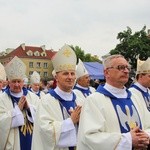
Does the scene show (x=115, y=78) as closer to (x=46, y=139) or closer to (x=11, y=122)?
(x=46, y=139)

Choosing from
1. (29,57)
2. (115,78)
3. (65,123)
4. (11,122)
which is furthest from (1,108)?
(29,57)

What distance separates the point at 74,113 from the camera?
574cm

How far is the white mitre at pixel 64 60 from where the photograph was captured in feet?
20.9

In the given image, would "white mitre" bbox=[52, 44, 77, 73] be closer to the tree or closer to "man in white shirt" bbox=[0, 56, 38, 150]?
"man in white shirt" bbox=[0, 56, 38, 150]

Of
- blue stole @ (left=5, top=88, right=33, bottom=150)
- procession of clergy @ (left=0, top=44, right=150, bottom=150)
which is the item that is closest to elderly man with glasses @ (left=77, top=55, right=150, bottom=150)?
procession of clergy @ (left=0, top=44, right=150, bottom=150)

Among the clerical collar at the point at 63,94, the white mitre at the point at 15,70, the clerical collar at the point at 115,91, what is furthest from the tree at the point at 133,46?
the clerical collar at the point at 115,91

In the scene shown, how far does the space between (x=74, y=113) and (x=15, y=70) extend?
2190 millimetres

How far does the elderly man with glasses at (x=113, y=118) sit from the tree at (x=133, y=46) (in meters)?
38.2

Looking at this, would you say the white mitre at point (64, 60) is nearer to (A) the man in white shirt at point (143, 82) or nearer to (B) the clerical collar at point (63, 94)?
(B) the clerical collar at point (63, 94)

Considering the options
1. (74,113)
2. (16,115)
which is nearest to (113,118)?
(74,113)

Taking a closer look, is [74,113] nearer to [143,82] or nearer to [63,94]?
[63,94]

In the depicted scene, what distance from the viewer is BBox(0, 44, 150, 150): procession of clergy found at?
4731 mm

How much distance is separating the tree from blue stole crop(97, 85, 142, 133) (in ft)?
125

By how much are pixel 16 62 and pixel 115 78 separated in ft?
11.4
